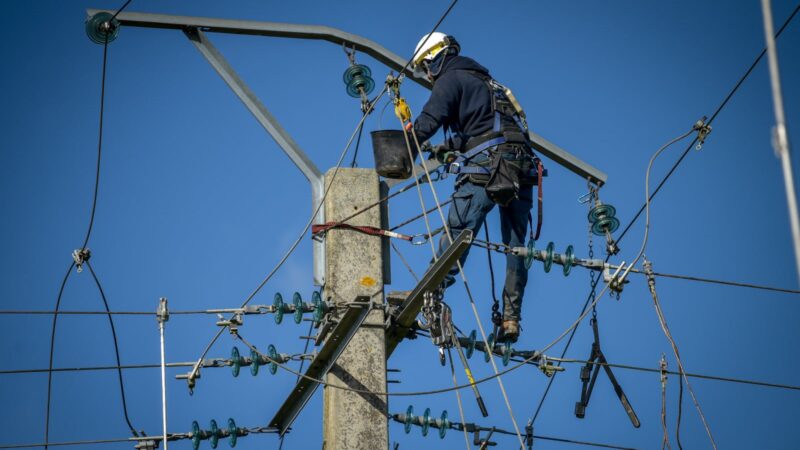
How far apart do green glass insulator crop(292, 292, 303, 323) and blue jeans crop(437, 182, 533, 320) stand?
992mm

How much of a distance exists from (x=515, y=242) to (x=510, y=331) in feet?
2.09

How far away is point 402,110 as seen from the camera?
27.0 feet

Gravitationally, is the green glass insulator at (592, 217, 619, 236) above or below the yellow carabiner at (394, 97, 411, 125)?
below

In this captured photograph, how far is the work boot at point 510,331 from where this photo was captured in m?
8.20

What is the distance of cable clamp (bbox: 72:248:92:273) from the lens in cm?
816

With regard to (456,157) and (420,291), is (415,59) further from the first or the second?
(420,291)

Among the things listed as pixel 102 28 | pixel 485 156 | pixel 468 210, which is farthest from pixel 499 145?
pixel 102 28

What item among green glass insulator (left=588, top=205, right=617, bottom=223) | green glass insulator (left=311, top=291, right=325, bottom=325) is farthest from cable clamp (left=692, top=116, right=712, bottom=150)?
green glass insulator (left=311, top=291, right=325, bottom=325)

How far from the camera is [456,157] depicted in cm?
833

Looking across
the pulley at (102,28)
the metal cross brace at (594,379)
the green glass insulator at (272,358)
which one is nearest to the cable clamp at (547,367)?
the metal cross brace at (594,379)

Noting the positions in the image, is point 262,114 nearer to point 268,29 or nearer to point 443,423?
point 268,29

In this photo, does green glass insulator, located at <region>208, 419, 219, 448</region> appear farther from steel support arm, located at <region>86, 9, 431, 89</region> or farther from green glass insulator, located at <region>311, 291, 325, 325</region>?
steel support arm, located at <region>86, 9, 431, 89</region>

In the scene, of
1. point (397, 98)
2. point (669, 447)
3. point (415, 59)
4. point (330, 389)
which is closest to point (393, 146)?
point (397, 98)

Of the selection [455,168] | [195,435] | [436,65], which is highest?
[436,65]
